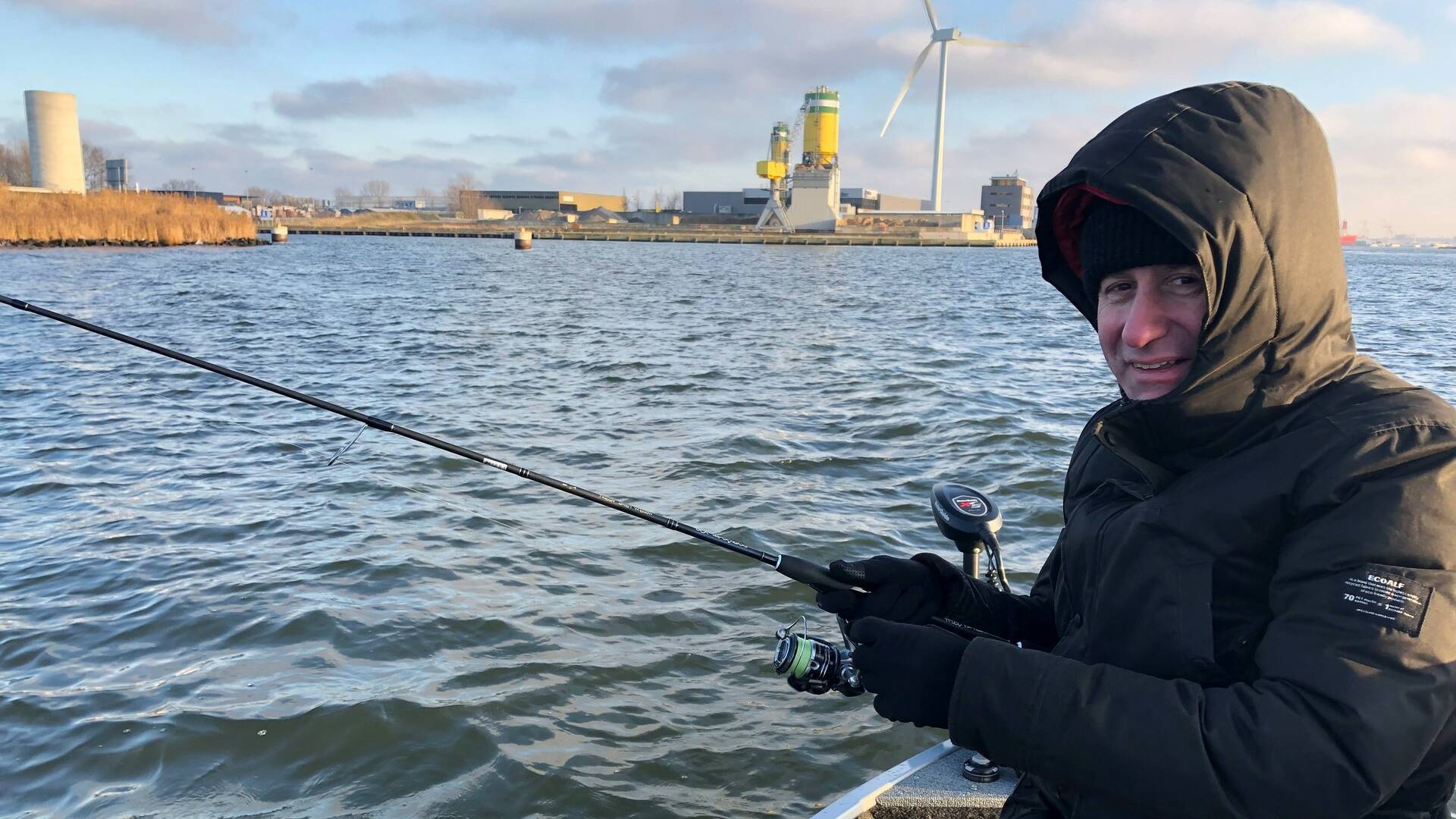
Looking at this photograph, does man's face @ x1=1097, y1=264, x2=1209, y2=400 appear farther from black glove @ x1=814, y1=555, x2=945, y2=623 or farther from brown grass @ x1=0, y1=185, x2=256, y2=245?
brown grass @ x1=0, y1=185, x2=256, y2=245

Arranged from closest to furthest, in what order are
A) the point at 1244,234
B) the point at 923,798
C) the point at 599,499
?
1. the point at 1244,234
2. the point at 923,798
3. the point at 599,499

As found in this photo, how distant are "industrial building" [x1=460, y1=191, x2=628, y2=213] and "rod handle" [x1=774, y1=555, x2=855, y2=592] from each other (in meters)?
147

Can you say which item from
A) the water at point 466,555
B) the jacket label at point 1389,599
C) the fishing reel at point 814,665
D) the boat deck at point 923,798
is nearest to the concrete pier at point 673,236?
the water at point 466,555

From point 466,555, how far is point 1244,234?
720cm

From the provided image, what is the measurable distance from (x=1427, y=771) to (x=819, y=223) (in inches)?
4527

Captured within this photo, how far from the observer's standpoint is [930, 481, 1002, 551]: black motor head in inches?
155

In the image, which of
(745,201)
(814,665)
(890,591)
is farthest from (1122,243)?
(745,201)

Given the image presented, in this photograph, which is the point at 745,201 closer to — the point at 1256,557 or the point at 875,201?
the point at 875,201

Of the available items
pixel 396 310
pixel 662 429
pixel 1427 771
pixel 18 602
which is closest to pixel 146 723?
pixel 18 602

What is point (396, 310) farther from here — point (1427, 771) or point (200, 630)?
point (1427, 771)

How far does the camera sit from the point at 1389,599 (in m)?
1.65

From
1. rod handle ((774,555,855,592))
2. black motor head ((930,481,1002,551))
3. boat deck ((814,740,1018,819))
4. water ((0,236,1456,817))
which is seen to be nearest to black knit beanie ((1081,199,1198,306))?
rod handle ((774,555,855,592))

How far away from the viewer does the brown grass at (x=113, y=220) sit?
53.4 m

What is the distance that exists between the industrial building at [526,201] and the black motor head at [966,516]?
14676 centimetres
